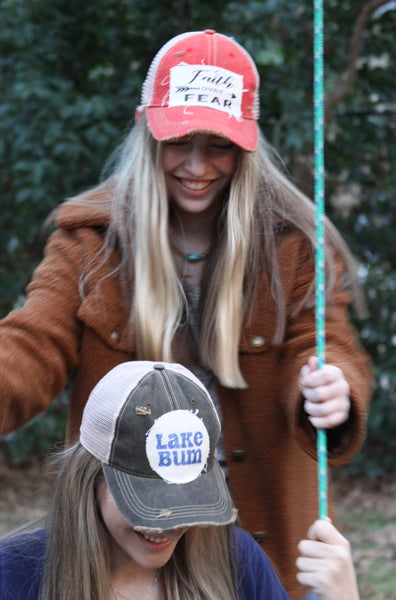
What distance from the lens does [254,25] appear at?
5.01 m

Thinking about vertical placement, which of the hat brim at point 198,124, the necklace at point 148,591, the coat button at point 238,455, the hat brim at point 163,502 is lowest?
the necklace at point 148,591

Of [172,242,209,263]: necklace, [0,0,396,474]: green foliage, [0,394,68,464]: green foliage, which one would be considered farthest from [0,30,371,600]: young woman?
[0,394,68,464]: green foliage

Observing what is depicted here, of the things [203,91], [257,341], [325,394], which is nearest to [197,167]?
[203,91]

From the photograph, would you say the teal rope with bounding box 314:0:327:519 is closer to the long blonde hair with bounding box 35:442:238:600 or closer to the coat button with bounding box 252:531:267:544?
the long blonde hair with bounding box 35:442:238:600

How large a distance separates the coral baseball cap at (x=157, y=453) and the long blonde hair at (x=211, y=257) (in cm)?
48

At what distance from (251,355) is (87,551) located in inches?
27.8

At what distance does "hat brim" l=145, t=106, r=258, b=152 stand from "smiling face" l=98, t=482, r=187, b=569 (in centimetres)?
83

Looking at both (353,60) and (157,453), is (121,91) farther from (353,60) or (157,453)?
(157,453)

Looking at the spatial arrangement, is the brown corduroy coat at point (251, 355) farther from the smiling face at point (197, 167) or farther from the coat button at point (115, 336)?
the smiling face at point (197, 167)

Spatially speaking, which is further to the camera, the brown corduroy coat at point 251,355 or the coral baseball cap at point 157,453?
the brown corduroy coat at point 251,355

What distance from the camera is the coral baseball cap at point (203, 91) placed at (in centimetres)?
228

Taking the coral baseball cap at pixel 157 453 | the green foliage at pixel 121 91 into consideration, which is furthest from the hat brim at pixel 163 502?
the green foliage at pixel 121 91

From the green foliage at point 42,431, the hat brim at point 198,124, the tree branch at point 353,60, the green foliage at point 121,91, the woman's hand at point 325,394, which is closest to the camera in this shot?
the woman's hand at point 325,394

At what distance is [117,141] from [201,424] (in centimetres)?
358
